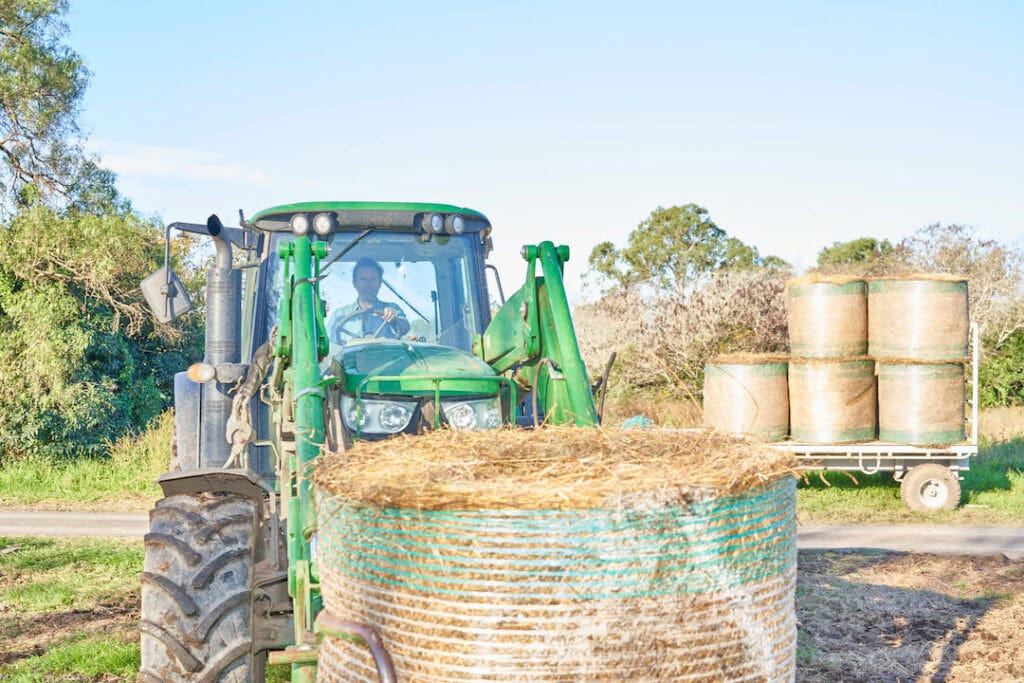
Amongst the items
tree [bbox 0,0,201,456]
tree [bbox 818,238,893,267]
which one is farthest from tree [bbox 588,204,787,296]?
tree [bbox 0,0,201,456]

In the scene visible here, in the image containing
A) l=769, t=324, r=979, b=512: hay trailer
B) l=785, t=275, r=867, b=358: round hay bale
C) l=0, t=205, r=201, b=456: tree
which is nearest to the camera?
l=769, t=324, r=979, b=512: hay trailer

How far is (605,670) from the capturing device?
2633 millimetres

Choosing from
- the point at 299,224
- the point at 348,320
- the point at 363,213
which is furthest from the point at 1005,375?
→ the point at 299,224

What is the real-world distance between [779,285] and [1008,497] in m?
6.46

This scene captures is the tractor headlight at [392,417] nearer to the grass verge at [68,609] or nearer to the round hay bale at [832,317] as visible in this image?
the grass verge at [68,609]

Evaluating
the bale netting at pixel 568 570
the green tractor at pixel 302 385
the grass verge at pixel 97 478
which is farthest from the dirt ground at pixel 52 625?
the grass verge at pixel 97 478

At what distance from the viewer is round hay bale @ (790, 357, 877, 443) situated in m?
11.0

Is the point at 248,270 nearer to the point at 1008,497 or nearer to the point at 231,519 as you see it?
the point at 231,519

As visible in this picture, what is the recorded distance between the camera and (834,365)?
11055 millimetres

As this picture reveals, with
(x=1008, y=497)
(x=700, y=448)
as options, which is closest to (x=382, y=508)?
(x=700, y=448)

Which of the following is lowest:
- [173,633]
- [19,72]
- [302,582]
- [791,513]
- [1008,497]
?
[1008,497]

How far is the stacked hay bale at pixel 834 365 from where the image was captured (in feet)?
36.1

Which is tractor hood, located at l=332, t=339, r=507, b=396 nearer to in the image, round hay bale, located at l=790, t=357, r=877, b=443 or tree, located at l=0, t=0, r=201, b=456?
round hay bale, located at l=790, t=357, r=877, b=443

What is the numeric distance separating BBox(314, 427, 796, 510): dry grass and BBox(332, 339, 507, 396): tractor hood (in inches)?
37.2
